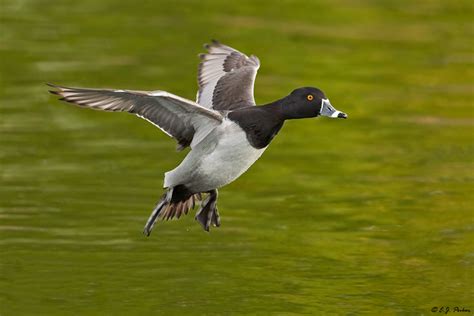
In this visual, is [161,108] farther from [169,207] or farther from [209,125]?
[169,207]

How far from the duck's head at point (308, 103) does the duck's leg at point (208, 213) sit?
5.16ft

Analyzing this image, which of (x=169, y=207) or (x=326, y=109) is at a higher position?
(x=326, y=109)

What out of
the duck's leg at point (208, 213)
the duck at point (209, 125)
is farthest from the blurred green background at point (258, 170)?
the duck at point (209, 125)

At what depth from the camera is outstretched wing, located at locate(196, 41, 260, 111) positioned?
50.7 feet

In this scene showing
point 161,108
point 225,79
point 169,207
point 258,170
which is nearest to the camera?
point 161,108

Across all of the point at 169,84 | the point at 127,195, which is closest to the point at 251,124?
the point at 127,195

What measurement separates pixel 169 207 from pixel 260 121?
5.25 ft

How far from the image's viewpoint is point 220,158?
1400 cm

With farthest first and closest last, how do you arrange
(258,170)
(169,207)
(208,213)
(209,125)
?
(258,170)
(208,213)
(169,207)
(209,125)

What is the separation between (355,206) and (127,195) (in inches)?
121

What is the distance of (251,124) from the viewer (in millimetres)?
13984

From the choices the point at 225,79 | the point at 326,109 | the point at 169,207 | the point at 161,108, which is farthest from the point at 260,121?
the point at 225,79

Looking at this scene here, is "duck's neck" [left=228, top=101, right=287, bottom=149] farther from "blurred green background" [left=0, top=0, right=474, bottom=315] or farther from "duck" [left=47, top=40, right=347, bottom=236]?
"blurred green background" [left=0, top=0, right=474, bottom=315]

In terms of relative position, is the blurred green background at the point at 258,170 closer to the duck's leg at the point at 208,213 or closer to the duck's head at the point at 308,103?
the duck's leg at the point at 208,213
